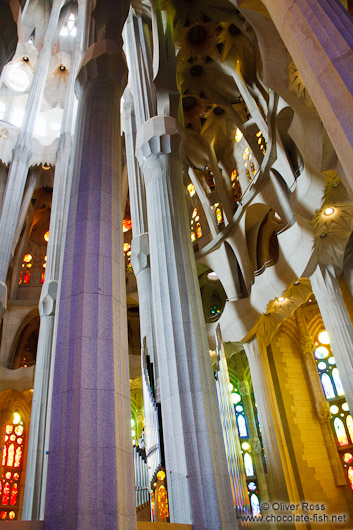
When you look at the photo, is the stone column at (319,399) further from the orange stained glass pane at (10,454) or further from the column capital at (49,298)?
the orange stained glass pane at (10,454)

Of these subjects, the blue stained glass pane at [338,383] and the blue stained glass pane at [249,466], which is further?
the blue stained glass pane at [249,466]

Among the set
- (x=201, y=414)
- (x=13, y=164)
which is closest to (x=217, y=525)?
(x=201, y=414)

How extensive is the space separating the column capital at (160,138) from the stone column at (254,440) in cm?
1224

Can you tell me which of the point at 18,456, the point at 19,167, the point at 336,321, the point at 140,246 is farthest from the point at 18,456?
the point at 336,321

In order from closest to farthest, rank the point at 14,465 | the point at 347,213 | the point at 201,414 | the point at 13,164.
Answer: the point at 201,414 < the point at 347,213 < the point at 13,164 < the point at 14,465

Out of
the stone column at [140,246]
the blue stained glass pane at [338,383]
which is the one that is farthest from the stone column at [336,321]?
the blue stained glass pane at [338,383]

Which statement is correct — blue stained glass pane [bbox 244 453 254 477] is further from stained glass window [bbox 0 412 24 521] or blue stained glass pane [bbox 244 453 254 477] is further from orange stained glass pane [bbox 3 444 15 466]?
orange stained glass pane [bbox 3 444 15 466]

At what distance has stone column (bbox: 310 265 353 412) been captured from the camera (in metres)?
10.2

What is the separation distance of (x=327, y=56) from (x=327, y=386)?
49.7ft

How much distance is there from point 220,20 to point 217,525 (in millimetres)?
14669

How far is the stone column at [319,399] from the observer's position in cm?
1490

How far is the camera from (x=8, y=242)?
13.8 meters

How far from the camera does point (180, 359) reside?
6660mm

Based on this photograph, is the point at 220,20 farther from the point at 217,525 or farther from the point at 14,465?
the point at 14,465
